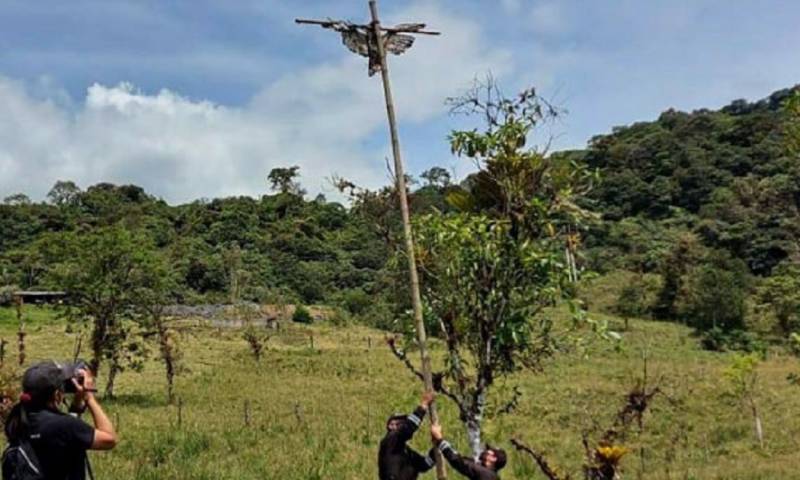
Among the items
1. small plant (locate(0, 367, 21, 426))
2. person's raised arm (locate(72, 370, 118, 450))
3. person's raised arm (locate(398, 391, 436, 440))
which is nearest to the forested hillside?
small plant (locate(0, 367, 21, 426))

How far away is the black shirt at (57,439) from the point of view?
12.1 feet

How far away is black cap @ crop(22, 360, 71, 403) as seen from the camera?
3.75 meters

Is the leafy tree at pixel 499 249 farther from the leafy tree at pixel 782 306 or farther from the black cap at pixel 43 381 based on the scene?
the leafy tree at pixel 782 306

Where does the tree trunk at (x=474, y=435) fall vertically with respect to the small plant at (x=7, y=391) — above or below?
above

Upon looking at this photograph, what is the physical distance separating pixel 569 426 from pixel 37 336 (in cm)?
2543

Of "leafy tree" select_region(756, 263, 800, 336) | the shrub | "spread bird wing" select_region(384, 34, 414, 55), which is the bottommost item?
the shrub

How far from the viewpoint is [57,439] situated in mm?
3693

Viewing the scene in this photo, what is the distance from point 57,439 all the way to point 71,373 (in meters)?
0.33

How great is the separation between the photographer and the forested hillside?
98.2 feet

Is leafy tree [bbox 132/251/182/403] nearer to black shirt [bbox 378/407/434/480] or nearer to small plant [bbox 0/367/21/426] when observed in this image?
small plant [bbox 0/367/21/426]

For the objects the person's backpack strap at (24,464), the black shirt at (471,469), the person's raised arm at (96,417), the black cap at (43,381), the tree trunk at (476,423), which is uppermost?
the black cap at (43,381)

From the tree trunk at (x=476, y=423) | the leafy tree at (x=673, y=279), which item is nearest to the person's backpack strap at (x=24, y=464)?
the tree trunk at (x=476, y=423)

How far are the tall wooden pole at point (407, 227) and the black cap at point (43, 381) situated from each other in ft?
6.82

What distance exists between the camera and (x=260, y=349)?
3331 cm
